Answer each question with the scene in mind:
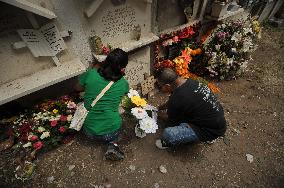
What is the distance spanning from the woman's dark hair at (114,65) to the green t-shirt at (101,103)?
0.28 feet

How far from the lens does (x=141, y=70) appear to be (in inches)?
224

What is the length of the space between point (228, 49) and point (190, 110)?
310 centimetres

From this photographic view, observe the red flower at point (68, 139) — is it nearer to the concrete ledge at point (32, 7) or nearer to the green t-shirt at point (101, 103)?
the green t-shirt at point (101, 103)

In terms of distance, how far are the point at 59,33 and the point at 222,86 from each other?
4.49m

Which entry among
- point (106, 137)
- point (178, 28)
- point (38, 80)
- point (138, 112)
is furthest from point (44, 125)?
point (178, 28)

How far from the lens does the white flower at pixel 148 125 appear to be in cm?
411

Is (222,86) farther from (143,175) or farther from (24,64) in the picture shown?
(24,64)

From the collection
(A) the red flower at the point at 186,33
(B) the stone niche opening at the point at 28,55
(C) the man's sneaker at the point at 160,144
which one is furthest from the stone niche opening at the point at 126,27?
(C) the man's sneaker at the point at 160,144

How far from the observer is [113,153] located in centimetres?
418

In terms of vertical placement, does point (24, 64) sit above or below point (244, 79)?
above

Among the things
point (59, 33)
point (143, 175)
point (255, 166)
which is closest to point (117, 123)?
point (143, 175)

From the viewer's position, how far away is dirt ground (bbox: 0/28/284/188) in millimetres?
4074

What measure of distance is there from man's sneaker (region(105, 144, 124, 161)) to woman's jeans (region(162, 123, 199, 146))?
0.93 meters

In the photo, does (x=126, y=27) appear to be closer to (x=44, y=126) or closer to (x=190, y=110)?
(x=190, y=110)
